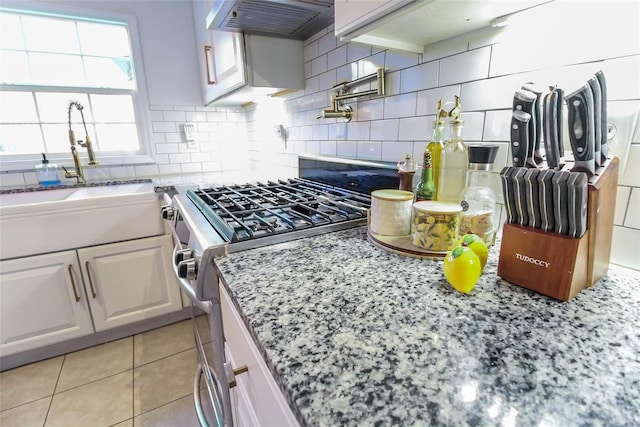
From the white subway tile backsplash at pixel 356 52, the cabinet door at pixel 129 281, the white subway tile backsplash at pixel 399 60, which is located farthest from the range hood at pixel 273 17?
the cabinet door at pixel 129 281

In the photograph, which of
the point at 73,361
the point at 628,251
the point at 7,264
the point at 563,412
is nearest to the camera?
the point at 563,412

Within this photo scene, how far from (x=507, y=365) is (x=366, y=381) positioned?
0.58 ft

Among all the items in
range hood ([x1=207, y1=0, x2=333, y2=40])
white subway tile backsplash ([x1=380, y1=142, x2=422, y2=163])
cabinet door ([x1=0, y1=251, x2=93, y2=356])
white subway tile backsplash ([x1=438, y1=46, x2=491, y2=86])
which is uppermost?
range hood ([x1=207, y1=0, x2=333, y2=40])

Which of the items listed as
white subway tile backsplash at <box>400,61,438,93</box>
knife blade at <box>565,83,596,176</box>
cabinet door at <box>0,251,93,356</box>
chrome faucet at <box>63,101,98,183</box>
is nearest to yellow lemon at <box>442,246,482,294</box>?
knife blade at <box>565,83,596,176</box>

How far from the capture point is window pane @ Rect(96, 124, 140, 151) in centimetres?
227

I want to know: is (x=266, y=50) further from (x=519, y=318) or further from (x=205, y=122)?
(x=519, y=318)

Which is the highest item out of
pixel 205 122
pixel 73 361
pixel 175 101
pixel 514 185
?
pixel 175 101

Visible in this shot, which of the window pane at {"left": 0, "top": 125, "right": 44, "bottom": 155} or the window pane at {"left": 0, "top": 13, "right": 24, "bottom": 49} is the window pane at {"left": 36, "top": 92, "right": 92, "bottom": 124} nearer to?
the window pane at {"left": 0, "top": 125, "right": 44, "bottom": 155}

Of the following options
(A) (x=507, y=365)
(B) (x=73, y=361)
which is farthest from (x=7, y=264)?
(A) (x=507, y=365)

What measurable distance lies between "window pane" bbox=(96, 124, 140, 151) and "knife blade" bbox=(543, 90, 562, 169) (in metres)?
2.59

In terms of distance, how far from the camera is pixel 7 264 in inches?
55.7

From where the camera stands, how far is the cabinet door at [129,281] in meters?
1.60

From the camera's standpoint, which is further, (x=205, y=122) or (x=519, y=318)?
(x=205, y=122)

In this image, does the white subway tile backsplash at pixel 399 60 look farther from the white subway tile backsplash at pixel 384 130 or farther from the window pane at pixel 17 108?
the window pane at pixel 17 108
